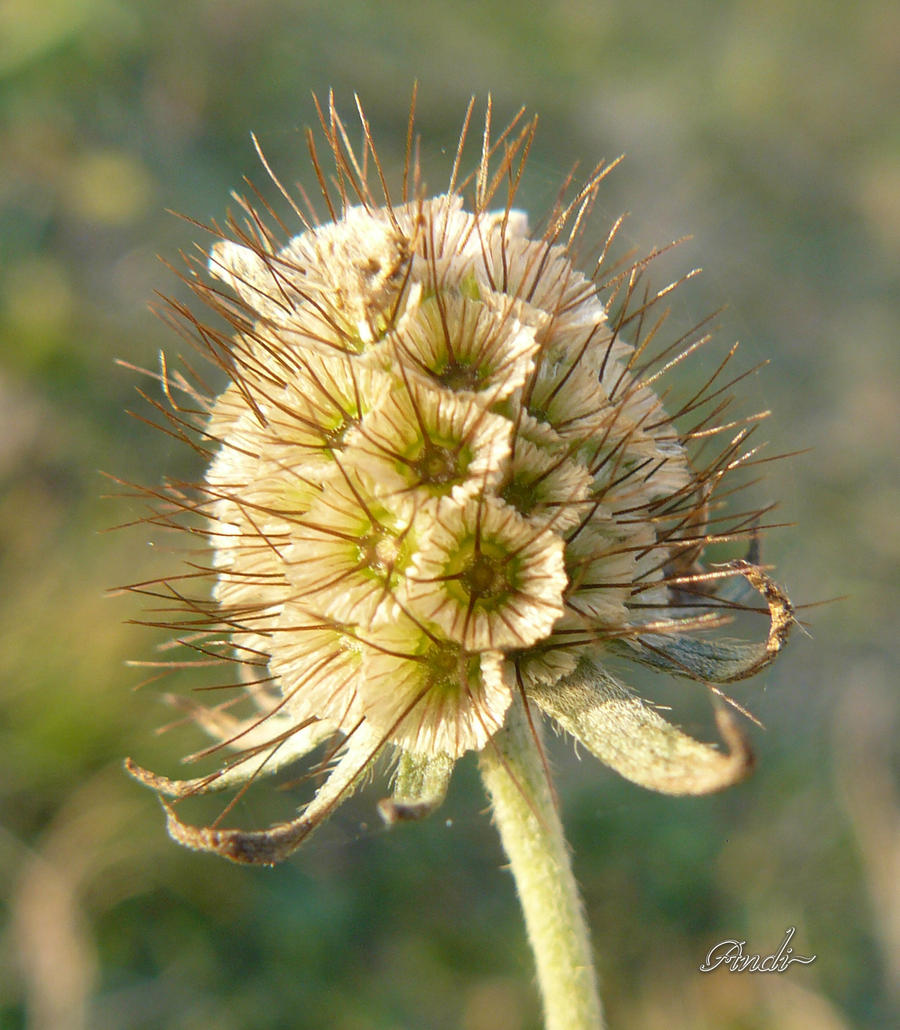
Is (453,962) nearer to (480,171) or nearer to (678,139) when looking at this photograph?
(480,171)

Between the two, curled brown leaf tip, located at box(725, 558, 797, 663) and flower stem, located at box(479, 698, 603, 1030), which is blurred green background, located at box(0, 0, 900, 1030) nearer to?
flower stem, located at box(479, 698, 603, 1030)

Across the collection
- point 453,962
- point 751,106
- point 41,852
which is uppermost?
point 751,106

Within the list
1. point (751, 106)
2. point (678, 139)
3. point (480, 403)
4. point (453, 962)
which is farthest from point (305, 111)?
point (480, 403)

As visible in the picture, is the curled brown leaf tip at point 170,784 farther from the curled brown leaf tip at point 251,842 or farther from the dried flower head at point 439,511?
the curled brown leaf tip at point 251,842

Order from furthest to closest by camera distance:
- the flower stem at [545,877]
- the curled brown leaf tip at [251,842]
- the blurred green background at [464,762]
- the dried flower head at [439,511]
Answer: the blurred green background at [464,762], the flower stem at [545,877], the dried flower head at [439,511], the curled brown leaf tip at [251,842]

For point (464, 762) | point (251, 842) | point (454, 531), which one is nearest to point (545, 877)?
point (251, 842)

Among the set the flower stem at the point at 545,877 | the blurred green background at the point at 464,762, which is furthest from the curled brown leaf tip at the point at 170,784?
the blurred green background at the point at 464,762
